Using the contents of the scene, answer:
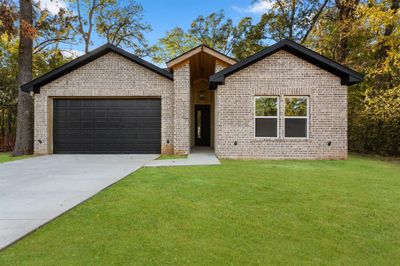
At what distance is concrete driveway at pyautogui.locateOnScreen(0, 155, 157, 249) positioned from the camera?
3646 mm

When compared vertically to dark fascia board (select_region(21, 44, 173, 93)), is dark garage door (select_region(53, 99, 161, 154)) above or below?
below

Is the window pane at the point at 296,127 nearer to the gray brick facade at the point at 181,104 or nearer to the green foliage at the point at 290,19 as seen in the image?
the gray brick facade at the point at 181,104

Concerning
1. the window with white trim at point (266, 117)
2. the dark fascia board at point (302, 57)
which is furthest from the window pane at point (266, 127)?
the dark fascia board at point (302, 57)

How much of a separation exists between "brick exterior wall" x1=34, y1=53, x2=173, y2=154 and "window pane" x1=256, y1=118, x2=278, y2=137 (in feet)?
13.1

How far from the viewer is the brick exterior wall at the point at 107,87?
39.8ft

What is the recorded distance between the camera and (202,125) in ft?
53.7

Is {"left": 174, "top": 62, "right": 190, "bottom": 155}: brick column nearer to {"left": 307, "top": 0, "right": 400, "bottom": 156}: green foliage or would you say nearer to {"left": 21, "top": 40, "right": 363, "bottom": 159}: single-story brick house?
{"left": 21, "top": 40, "right": 363, "bottom": 159}: single-story brick house

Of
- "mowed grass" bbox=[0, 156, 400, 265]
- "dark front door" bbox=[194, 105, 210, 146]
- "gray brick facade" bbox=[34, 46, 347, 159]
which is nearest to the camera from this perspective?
"mowed grass" bbox=[0, 156, 400, 265]

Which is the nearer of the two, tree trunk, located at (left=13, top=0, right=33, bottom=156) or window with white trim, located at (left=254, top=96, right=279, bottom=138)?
window with white trim, located at (left=254, top=96, right=279, bottom=138)

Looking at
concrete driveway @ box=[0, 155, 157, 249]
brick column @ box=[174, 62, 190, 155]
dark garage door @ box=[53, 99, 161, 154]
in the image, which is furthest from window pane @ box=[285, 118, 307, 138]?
concrete driveway @ box=[0, 155, 157, 249]

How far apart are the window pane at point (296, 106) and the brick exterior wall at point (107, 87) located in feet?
16.6

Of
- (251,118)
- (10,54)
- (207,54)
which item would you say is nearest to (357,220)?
(251,118)

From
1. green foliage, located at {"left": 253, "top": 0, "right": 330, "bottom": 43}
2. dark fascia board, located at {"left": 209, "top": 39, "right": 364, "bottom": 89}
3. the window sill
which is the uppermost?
green foliage, located at {"left": 253, "top": 0, "right": 330, "bottom": 43}

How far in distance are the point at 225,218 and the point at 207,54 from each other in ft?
28.9
